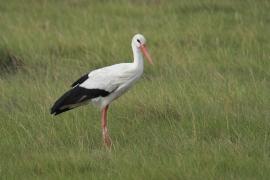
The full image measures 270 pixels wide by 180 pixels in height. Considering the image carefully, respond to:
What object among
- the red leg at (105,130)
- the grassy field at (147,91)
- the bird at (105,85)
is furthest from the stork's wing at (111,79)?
the grassy field at (147,91)

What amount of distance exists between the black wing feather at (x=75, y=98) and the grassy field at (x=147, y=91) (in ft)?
0.64

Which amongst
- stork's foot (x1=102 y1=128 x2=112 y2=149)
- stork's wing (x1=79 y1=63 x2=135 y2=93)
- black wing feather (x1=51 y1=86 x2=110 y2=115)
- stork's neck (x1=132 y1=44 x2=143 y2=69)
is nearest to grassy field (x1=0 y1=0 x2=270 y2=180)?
stork's foot (x1=102 y1=128 x2=112 y2=149)

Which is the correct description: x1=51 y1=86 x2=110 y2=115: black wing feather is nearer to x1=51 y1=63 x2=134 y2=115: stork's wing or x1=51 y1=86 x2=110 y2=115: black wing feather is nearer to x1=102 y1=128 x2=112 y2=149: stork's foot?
x1=51 y1=63 x2=134 y2=115: stork's wing

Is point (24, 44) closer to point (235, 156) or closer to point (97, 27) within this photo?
point (97, 27)

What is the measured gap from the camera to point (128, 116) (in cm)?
629

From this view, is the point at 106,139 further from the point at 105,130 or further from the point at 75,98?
the point at 75,98

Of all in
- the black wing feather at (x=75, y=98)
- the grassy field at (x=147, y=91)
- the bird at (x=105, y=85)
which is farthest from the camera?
the bird at (x=105, y=85)

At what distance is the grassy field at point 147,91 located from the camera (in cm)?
507

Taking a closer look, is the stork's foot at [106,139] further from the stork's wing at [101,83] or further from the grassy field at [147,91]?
the stork's wing at [101,83]

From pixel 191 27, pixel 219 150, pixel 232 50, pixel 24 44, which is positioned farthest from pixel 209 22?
pixel 219 150

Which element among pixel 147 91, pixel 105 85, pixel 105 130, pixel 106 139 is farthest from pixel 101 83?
pixel 147 91

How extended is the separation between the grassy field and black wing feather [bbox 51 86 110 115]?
0.19 m

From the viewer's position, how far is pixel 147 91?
6898mm

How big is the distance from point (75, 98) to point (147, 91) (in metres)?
1.09
